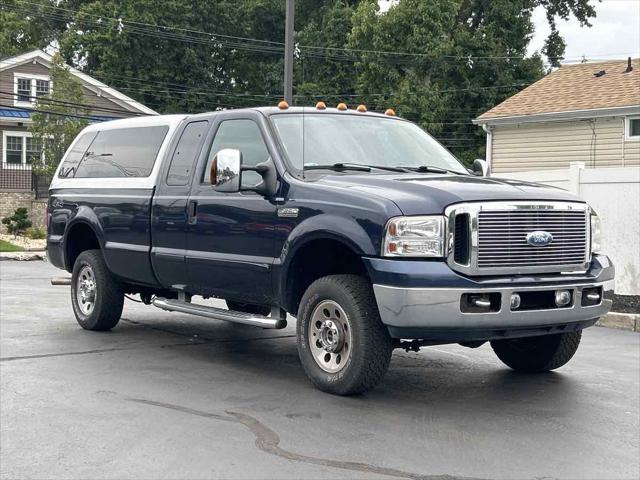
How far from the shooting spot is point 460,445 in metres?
5.14

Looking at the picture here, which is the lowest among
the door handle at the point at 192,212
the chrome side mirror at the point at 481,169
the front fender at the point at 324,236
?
the front fender at the point at 324,236

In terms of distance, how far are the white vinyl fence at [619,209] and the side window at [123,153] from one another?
252 inches

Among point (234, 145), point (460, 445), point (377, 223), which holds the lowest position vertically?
point (460, 445)

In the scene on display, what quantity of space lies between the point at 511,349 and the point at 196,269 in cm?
274

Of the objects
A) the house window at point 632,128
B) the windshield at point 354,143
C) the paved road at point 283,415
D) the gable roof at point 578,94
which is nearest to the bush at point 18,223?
the gable roof at point 578,94

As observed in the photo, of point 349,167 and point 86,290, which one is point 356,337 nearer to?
point 349,167

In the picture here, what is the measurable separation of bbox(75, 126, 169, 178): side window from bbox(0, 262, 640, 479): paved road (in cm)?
169

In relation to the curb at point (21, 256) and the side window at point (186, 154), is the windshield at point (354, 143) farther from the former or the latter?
the curb at point (21, 256)

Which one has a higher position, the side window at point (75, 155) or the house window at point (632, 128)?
the house window at point (632, 128)

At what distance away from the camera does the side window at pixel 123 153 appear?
27.6ft

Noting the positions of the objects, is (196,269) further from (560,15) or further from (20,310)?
(560,15)

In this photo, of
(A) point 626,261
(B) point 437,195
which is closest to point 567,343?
(B) point 437,195

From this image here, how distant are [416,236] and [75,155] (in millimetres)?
5369

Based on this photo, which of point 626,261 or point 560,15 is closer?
point 626,261
